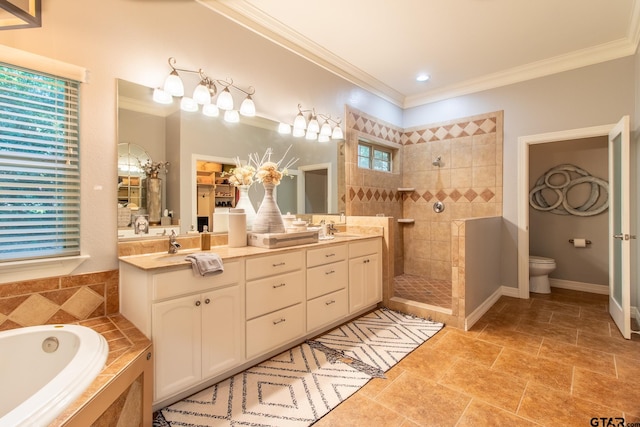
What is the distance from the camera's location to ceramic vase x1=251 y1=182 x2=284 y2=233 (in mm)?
2537

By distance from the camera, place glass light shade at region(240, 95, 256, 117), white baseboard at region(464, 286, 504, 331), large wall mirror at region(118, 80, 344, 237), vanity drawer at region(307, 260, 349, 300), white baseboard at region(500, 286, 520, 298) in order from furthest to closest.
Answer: white baseboard at region(500, 286, 520, 298) → white baseboard at region(464, 286, 504, 331) → glass light shade at region(240, 95, 256, 117) → vanity drawer at region(307, 260, 349, 300) → large wall mirror at region(118, 80, 344, 237)

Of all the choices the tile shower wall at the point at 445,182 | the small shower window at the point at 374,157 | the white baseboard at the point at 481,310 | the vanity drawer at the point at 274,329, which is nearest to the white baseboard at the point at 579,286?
the white baseboard at the point at 481,310

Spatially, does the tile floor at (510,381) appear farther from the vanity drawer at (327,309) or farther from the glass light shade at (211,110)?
the glass light shade at (211,110)

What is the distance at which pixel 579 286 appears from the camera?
407 centimetres

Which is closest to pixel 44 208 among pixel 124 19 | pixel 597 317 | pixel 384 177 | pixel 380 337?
pixel 124 19

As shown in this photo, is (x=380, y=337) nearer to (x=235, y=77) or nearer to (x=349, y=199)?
(x=349, y=199)

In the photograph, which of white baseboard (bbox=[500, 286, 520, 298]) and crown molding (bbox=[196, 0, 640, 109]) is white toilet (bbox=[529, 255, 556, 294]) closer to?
white baseboard (bbox=[500, 286, 520, 298])

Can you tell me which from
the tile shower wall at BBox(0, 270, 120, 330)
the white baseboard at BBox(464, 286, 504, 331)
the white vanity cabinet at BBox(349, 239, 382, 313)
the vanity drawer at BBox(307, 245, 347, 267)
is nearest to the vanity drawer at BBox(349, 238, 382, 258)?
the white vanity cabinet at BBox(349, 239, 382, 313)

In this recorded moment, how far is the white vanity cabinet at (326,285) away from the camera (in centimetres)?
248

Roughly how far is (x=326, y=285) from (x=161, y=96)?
1.91 meters

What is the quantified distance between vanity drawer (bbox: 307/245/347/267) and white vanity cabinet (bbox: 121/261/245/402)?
0.65 metres

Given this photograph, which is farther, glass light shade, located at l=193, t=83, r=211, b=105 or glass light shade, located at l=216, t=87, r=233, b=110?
glass light shade, located at l=216, t=87, r=233, b=110

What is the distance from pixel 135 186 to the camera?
201cm

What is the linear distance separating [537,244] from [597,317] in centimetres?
154
